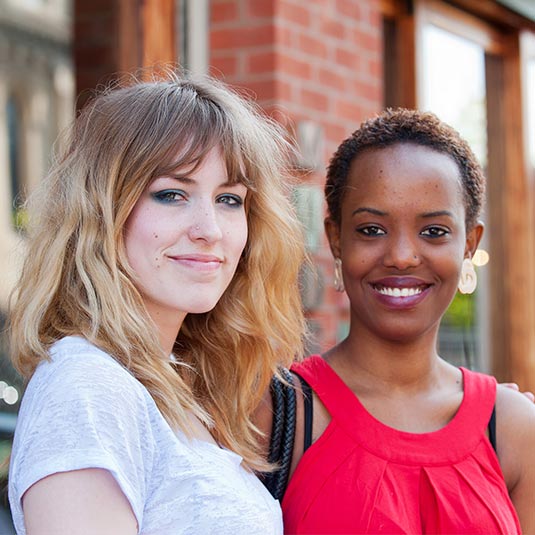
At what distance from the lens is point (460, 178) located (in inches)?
80.7

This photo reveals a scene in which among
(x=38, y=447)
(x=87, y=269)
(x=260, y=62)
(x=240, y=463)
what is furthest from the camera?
(x=260, y=62)

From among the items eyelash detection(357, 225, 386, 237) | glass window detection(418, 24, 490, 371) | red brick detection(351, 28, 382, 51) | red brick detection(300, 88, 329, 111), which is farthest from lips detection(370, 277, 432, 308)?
glass window detection(418, 24, 490, 371)

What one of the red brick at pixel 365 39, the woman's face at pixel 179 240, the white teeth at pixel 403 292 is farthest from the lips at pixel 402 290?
the red brick at pixel 365 39

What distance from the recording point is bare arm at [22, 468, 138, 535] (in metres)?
1.36

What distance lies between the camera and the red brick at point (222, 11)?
3.70 metres

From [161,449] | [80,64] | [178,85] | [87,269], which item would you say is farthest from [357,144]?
[80,64]

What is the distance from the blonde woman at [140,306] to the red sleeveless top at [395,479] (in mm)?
124

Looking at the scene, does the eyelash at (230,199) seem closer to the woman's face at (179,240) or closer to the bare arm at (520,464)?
the woman's face at (179,240)

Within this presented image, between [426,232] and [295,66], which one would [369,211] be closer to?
[426,232]

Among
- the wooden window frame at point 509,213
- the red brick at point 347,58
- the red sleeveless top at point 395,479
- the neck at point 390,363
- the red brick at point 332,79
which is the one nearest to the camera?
the red sleeveless top at point 395,479

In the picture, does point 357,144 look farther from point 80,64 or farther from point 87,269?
point 80,64

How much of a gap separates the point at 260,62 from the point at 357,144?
1.62 metres

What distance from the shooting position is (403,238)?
6.50 ft

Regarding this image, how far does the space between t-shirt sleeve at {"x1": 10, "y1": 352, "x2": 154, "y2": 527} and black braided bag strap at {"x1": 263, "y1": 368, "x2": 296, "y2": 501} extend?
482mm
